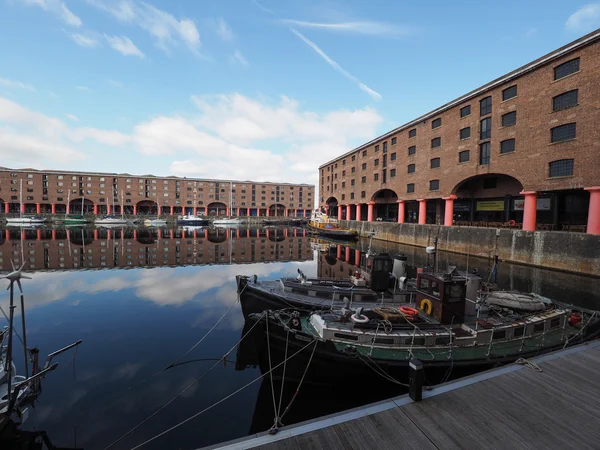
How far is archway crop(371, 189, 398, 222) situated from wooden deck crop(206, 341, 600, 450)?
5785 cm

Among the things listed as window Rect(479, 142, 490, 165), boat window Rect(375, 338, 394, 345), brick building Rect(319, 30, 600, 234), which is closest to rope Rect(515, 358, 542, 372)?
boat window Rect(375, 338, 394, 345)

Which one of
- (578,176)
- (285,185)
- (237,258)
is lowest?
(237,258)

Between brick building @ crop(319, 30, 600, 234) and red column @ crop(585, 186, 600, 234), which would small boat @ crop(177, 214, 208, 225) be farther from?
red column @ crop(585, 186, 600, 234)

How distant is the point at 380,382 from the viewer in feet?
31.0

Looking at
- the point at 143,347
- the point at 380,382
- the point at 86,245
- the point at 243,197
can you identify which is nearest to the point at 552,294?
the point at 380,382

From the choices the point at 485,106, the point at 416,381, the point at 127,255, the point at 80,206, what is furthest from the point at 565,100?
the point at 80,206

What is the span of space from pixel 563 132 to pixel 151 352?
4200cm

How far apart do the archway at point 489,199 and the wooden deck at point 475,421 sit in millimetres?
40679

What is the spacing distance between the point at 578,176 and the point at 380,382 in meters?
33.2

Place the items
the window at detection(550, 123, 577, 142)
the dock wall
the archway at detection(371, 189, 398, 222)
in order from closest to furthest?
the dock wall < the window at detection(550, 123, 577, 142) < the archway at detection(371, 189, 398, 222)

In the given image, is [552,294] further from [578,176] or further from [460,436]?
[460,436]

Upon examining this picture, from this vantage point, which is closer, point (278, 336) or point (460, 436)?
point (460, 436)

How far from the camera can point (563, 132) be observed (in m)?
30.1

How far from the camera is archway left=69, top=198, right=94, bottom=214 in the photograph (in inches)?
4296
